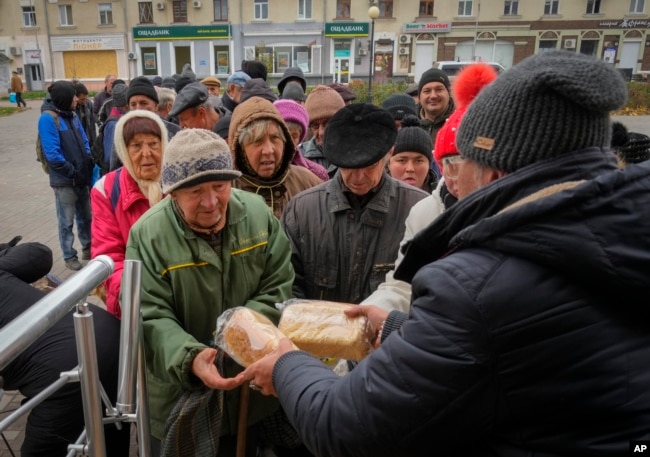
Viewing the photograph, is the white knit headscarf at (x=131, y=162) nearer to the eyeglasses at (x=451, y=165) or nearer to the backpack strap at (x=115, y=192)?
the backpack strap at (x=115, y=192)

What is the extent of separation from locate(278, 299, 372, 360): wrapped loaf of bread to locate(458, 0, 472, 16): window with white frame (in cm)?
3647

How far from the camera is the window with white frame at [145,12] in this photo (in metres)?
34.4

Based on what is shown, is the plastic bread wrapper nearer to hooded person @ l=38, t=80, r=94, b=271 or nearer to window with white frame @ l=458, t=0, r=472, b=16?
hooded person @ l=38, t=80, r=94, b=271

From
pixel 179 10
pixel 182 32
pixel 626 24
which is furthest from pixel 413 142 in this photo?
pixel 626 24

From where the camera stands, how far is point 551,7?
33.8m

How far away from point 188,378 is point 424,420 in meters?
1.11


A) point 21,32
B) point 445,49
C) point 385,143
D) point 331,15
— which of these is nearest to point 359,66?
point 331,15

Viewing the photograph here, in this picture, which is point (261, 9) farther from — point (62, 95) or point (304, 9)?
point (62, 95)

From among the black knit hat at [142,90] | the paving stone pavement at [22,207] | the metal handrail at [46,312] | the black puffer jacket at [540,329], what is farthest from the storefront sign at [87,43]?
the black puffer jacket at [540,329]

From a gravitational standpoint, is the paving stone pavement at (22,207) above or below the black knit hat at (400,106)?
below

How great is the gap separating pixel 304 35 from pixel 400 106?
31.1 m

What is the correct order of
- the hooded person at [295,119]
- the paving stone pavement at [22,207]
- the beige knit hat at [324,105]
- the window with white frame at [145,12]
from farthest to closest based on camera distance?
the window with white frame at [145,12] < the beige knit hat at [324,105] < the hooded person at [295,119] < the paving stone pavement at [22,207]

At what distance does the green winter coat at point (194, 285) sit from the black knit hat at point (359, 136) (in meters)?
0.52

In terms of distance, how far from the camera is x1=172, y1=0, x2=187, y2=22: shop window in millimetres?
34156
